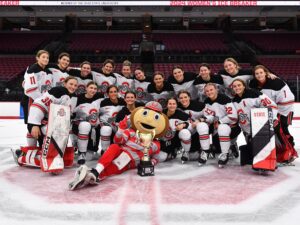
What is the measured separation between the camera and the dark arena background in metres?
1.84

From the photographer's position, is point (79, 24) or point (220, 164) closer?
point (220, 164)

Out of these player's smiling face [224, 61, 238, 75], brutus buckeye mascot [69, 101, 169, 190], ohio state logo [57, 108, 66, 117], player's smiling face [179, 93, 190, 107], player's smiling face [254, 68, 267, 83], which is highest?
player's smiling face [224, 61, 238, 75]

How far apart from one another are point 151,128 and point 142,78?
1.36 meters

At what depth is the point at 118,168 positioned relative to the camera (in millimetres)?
2684

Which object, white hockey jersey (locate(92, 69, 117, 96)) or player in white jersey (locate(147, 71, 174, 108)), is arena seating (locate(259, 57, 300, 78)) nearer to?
player in white jersey (locate(147, 71, 174, 108))

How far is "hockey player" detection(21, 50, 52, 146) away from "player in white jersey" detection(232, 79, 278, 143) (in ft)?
6.72

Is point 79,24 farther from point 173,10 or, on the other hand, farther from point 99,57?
point 173,10

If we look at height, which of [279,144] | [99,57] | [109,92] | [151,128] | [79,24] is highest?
[79,24]

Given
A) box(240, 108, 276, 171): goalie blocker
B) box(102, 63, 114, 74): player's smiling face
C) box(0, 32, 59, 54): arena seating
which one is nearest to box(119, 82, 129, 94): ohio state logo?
box(102, 63, 114, 74): player's smiling face

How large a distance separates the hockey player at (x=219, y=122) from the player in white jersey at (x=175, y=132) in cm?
15

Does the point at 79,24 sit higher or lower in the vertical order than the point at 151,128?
higher

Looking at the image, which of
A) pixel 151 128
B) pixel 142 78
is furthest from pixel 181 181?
pixel 142 78

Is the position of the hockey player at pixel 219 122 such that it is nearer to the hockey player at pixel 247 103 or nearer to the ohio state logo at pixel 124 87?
the hockey player at pixel 247 103

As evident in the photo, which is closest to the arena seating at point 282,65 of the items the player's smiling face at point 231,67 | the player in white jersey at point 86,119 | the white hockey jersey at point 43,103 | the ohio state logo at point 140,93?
the player's smiling face at point 231,67
